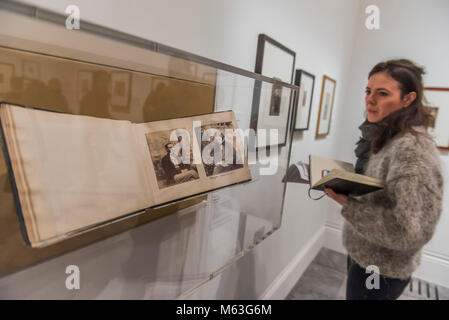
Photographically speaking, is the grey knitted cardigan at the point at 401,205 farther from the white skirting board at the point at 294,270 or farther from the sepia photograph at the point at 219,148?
the white skirting board at the point at 294,270

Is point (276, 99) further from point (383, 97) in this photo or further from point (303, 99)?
point (303, 99)

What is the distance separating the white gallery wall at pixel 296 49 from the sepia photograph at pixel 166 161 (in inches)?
6.0

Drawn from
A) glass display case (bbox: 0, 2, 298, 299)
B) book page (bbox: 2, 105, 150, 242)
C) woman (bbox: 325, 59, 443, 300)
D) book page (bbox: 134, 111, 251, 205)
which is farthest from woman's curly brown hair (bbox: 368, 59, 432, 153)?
A: book page (bbox: 2, 105, 150, 242)

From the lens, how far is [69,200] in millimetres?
445

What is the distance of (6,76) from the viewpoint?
0.38 m

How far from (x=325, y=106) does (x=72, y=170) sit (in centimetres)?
196

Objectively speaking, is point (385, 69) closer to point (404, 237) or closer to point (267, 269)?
point (404, 237)

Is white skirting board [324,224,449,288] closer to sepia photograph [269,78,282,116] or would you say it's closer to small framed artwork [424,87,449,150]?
small framed artwork [424,87,449,150]

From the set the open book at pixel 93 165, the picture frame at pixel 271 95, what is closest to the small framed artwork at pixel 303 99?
the picture frame at pixel 271 95

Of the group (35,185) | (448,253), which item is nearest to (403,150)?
(35,185)

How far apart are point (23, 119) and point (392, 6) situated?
93.4 inches

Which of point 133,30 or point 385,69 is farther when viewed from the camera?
point 385,69

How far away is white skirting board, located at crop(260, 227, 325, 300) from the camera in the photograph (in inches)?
74.8

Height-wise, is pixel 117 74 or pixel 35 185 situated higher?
pixel 117 74
